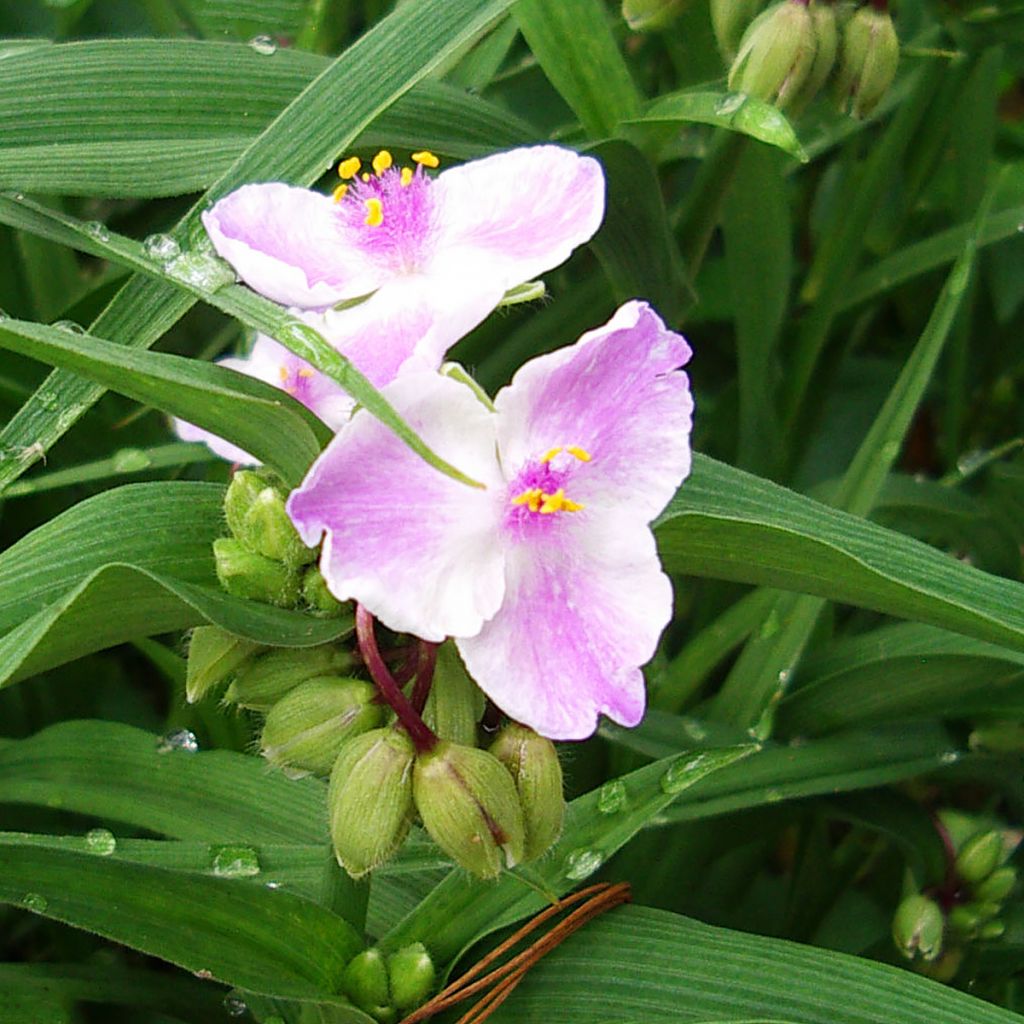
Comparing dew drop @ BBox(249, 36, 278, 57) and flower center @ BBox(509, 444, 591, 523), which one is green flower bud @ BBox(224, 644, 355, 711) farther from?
dew drop @ BBox(249, 36, 278, 57)

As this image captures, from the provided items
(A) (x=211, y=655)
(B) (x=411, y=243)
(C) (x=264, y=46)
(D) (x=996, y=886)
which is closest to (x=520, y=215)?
(B) (x=411, y=243)

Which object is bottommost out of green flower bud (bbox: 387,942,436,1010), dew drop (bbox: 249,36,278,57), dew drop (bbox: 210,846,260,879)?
green flower bud (bbox: 387,942,436,1010)

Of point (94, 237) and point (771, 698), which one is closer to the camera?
point (94, 237)

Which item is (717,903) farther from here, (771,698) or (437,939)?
(437,939)

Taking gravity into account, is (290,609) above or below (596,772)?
above

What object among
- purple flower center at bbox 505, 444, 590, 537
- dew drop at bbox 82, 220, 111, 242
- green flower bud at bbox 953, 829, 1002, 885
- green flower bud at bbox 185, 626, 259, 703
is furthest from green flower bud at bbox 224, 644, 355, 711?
Result: green flower bud at bbox 953, 829, 1002, 885

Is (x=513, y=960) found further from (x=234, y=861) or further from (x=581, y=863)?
(x=234, y=861)

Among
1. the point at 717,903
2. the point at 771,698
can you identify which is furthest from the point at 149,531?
the point at 717,903
